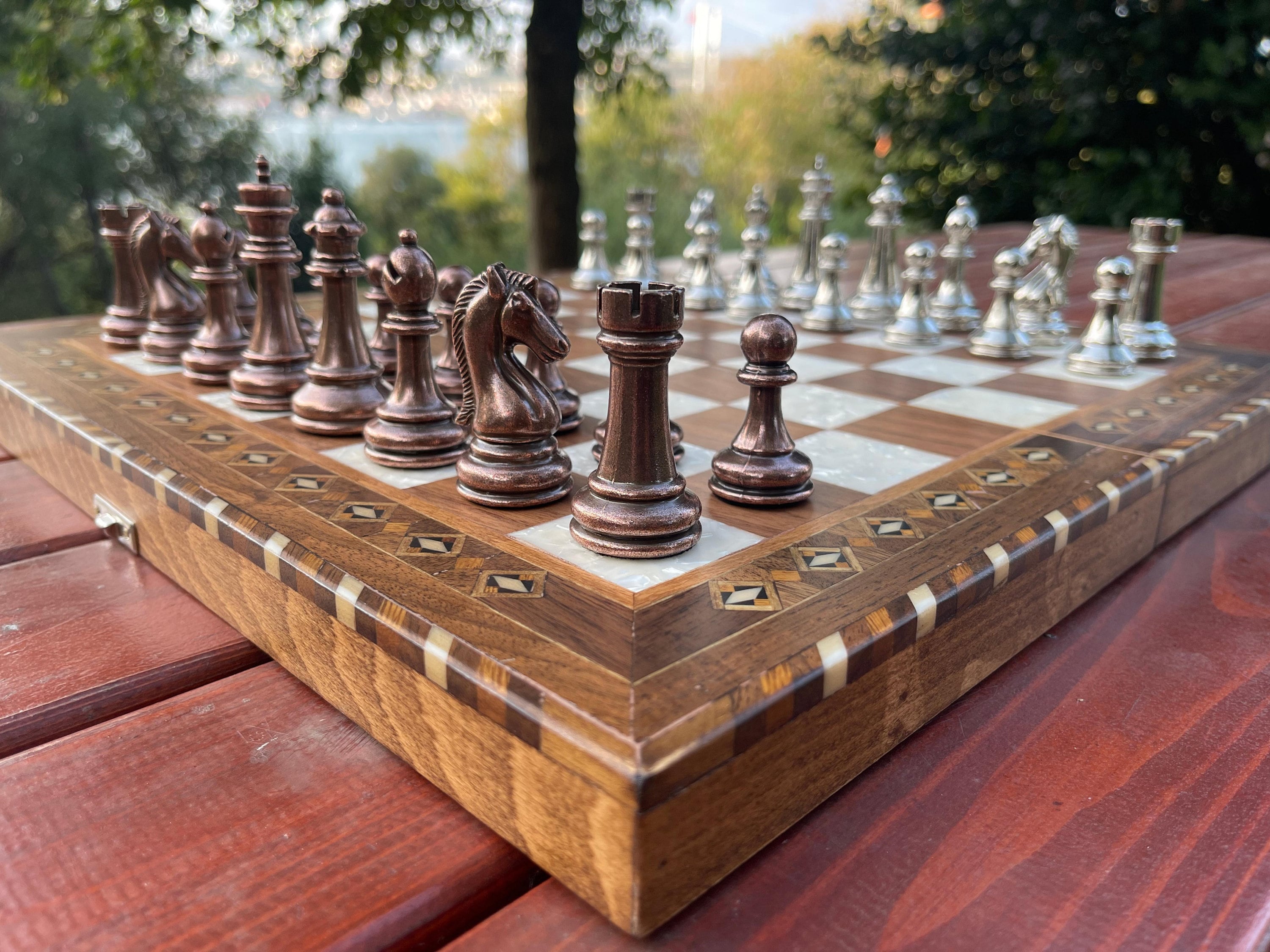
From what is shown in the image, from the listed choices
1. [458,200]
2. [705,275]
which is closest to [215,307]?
[705,275]

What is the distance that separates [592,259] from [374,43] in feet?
8.54

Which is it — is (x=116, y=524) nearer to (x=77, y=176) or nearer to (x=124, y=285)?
(x=124, y=285)

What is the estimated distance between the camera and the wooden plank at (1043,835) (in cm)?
67

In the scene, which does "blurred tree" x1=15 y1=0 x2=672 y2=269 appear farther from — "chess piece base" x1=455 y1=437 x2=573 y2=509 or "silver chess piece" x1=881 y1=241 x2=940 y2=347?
"chess piece base" x1=455 y1=437 x2=573 y2=509

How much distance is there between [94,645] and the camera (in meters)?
1.00

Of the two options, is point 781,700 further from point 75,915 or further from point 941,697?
point 75,915

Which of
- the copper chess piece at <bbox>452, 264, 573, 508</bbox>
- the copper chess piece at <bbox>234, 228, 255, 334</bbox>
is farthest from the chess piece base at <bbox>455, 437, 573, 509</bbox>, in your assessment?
the copper chess piece at <bbox>234, 228, 255, 334</bbox>

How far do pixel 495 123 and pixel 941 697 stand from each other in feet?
39.9

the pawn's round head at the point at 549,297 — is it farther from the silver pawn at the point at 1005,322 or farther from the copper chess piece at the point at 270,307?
the silver pawn at the point at 1005,322

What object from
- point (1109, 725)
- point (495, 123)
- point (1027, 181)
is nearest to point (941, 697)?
point (1109, 725)

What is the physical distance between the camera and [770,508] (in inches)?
42.3

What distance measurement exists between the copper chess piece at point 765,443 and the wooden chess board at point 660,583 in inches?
0.9

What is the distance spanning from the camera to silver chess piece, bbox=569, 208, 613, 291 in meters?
2.51

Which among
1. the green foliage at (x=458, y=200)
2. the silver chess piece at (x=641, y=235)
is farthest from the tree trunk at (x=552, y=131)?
the green foliage at (x=458, y=200)
